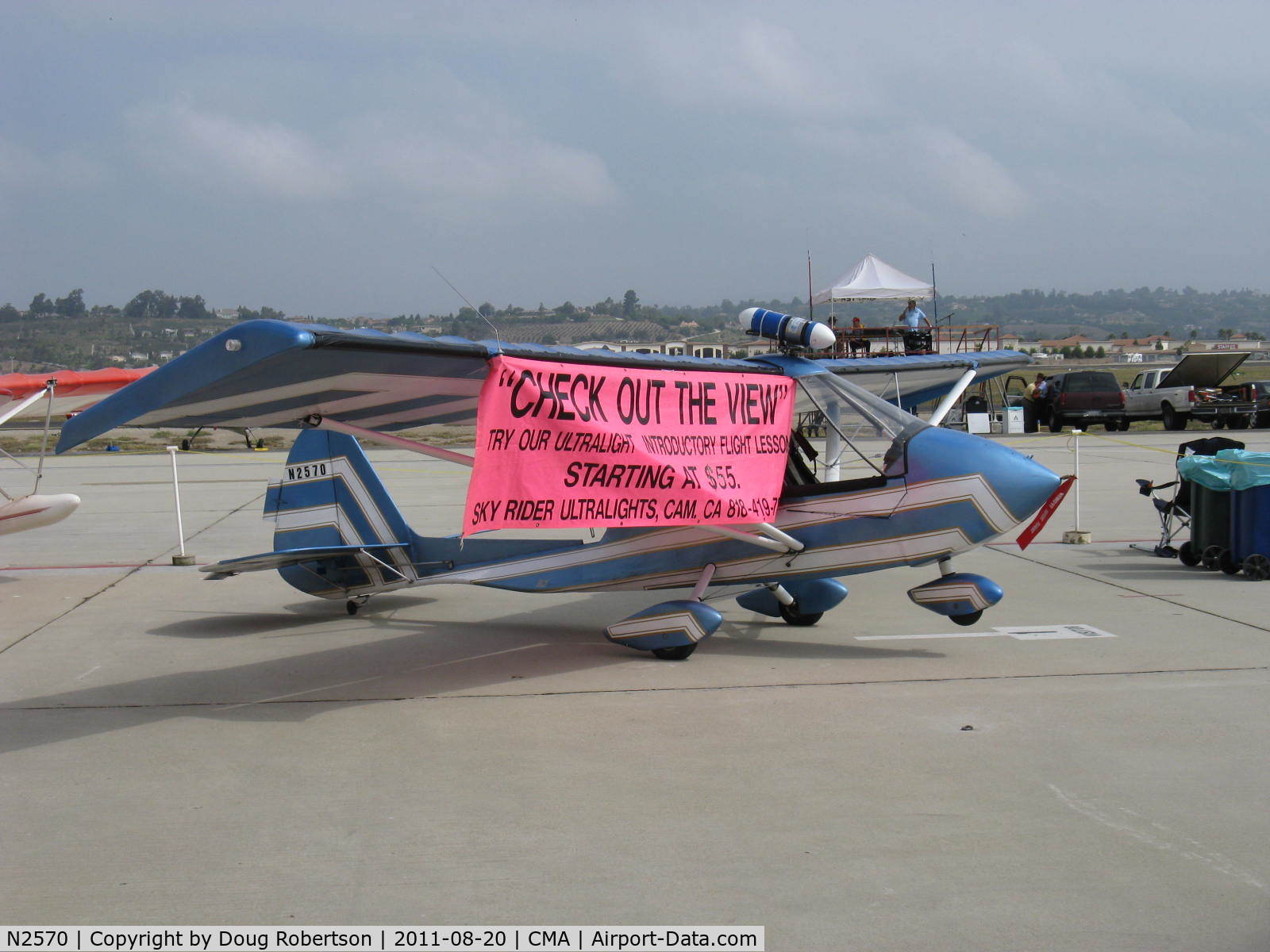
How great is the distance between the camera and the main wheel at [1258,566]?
9.84 m

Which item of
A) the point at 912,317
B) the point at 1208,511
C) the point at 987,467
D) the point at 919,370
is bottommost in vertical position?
the point at 1208,511

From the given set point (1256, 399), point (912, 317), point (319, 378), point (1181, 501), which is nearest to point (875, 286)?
point (912, 317)

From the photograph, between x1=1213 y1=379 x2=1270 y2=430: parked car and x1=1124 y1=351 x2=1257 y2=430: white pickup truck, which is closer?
x1=1213 y1=379 x2=1270 y2=430: parked car

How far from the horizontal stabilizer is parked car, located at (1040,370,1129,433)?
93.9 feet

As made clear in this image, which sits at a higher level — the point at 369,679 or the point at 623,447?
the point at 623,447

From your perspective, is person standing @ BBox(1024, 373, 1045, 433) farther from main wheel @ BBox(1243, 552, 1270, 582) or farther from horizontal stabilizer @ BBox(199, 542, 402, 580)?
horizontal stabilizer @ BBox(199, 542, 402, 580)

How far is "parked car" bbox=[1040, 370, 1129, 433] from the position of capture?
3241cm

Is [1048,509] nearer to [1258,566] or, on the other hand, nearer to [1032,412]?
[1258,566]

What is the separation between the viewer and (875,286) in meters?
31.0

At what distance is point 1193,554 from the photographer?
1067 cm

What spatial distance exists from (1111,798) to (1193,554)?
7.04 m

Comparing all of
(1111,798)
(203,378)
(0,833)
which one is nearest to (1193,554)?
(1111,798)

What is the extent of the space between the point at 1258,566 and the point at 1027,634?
3.45m

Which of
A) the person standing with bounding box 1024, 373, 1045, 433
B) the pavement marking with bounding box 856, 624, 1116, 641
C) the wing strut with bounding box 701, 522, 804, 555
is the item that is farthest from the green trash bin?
the person standing with bounding box 1024, 373, 1045, 433
